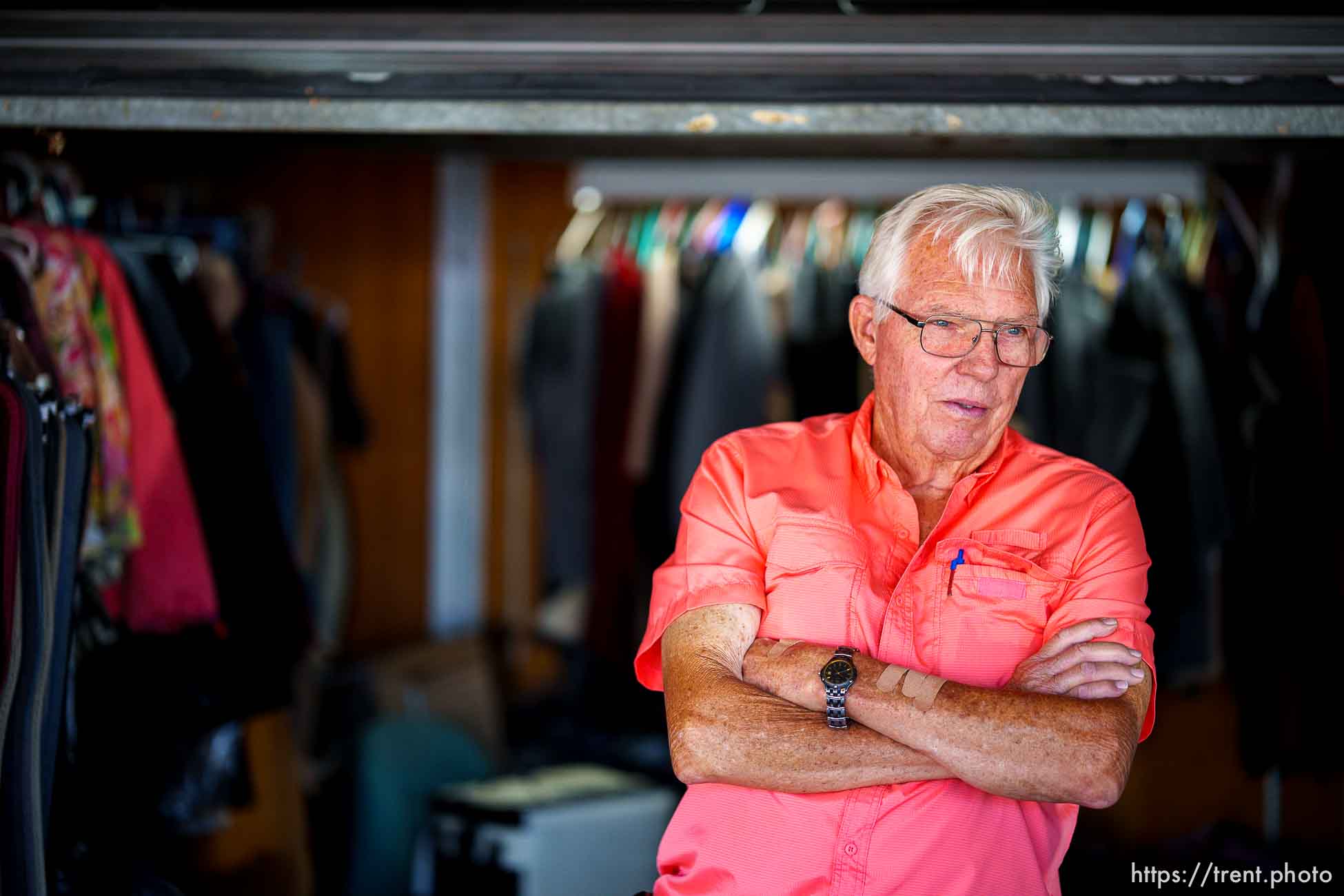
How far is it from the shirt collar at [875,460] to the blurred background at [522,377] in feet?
1.53

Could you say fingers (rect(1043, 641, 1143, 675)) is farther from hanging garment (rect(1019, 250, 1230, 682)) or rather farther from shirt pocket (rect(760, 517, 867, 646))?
hanging garment (rect(1019, 250, 1230, 682))

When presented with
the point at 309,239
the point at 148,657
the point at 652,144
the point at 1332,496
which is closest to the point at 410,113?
the point at 148,657

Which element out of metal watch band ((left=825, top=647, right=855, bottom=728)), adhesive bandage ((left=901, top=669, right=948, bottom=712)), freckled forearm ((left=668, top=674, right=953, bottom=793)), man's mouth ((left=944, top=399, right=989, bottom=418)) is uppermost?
man's mouth ((left=944, top=399, right=989, bottom=418))

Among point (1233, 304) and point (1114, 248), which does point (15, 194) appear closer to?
point (1233, 304)

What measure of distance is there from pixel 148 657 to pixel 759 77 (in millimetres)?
1585

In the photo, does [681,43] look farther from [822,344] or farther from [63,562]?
[822,344]

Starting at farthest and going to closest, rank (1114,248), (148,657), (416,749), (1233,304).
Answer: (1114,248) → (416,749) → (1233,304) → (148,657)

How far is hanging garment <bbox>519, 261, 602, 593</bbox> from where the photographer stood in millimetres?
4352

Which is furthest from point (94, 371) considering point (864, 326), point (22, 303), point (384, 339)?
point (384, 339)

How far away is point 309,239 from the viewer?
5055 mm

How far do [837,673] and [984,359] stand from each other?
48 centimetres

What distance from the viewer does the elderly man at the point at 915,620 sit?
168 cm

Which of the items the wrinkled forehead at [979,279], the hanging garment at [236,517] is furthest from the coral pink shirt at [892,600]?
the hanging garment at [236,517]

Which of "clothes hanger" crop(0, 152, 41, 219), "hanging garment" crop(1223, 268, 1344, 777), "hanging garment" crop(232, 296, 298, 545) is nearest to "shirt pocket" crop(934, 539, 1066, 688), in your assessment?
"hanging garment" crop(1223, 268, 1344, 777)
